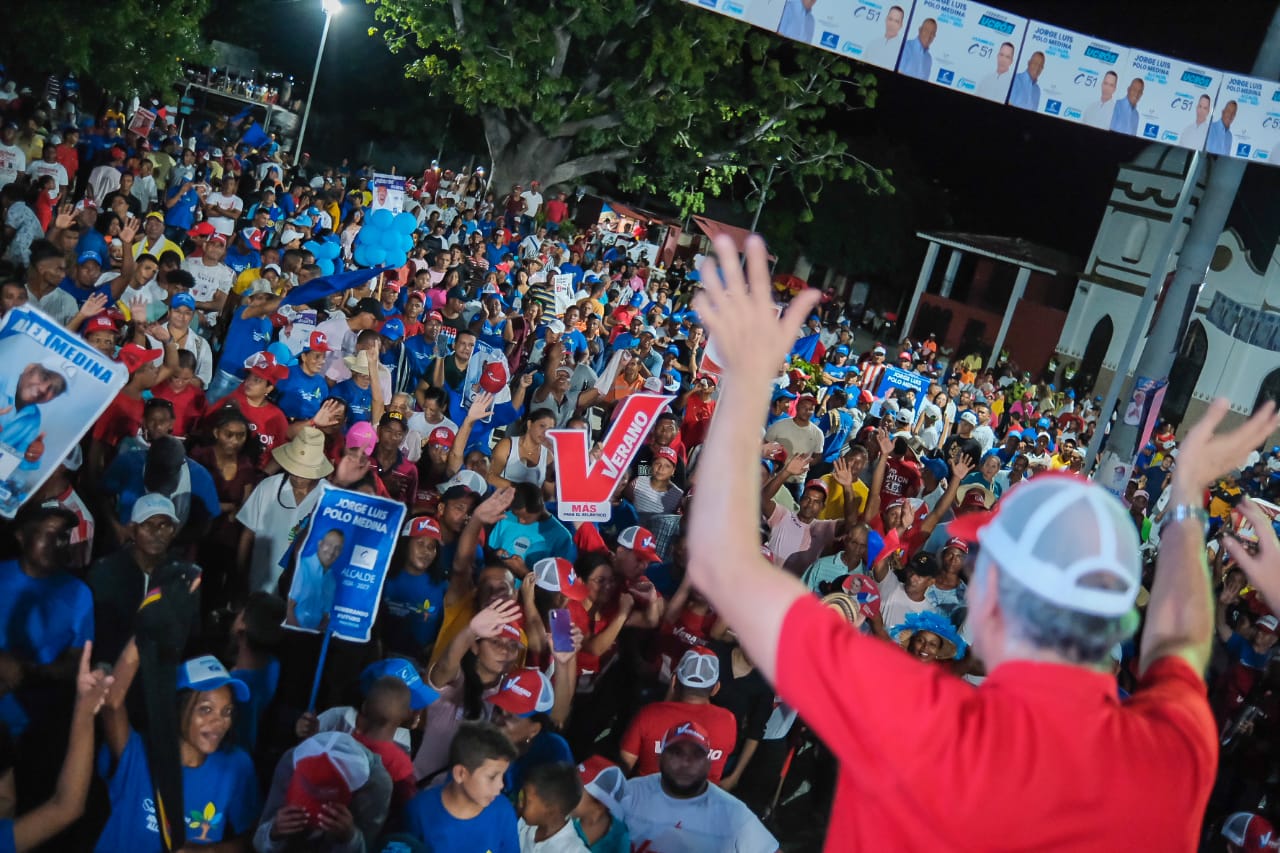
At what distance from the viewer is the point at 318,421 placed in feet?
→ 22.1

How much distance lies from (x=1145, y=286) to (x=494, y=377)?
31.2m

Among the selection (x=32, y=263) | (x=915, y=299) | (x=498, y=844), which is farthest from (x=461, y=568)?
(x=915, y=299)

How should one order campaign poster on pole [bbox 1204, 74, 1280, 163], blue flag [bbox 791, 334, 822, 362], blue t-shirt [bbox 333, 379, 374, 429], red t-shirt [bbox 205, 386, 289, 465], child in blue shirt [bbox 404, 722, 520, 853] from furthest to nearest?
blue flag [bbox 791, 334, 822, 362] < campaign poster on pole [bbox 1204, 74, 1280, 163] < blue t-shirt [bbox 333, 379, 374, 429] < red t-shirt [bbox 205, 386, 289, 465] < child in blue shirt [bbox 404, 722, 520, 853]

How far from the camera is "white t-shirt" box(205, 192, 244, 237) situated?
42.3ft

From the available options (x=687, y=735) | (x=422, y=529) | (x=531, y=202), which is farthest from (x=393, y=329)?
(x=531, y=202)

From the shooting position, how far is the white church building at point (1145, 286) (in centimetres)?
3353

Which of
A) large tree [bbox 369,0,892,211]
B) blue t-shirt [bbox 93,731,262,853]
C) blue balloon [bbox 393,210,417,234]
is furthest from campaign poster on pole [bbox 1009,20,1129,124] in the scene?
large tree [bbox 369,0,892,211]

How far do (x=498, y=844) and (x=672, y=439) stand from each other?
5.15m

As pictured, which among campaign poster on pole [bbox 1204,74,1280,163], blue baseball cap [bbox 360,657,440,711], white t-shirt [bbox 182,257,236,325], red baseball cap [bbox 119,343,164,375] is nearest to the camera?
blue baseball cap [bbox 360,657,440,711]

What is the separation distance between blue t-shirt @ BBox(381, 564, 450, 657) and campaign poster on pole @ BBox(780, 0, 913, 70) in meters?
7.51

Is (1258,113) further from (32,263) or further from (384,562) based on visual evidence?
(32,263)

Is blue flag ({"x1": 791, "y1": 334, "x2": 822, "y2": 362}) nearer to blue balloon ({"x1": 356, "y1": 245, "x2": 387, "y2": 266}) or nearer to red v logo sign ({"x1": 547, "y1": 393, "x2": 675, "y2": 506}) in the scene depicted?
blue balloon ({"x1": 356, "y1": 245, "x2": 387, "y2": 266})

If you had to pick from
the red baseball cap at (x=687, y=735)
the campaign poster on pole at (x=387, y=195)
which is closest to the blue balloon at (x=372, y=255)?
the campaign poster on pole at (x=387, y=195)

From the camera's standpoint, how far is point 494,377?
884 centimetres
